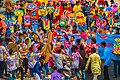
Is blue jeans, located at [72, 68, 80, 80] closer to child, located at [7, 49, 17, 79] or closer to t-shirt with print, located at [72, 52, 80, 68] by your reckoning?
t-shirt with print, located at [72, 52, 80, 68]

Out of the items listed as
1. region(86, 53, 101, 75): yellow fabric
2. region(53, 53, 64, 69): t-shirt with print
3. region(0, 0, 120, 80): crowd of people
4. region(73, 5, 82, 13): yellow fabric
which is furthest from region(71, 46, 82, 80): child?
region(73, 5, 82, 13): yellow fabric

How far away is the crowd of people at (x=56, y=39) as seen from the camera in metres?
18.4

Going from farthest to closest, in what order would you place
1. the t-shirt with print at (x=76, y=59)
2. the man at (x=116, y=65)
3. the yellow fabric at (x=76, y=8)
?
the yellow fabric at (x=76, y=8), the man at (x=116, y=65), the t-shirt with print at (x=76, y=59)

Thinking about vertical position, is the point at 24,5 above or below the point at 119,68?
above

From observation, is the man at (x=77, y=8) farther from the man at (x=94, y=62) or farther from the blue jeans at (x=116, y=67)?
the man at (x=94, y=62)

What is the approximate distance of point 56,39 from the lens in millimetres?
22250

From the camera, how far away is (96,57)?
17234 millimetres

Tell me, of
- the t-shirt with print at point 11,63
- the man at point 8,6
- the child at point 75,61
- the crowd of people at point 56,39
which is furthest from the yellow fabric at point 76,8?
the t-shirt with print at point 11,63

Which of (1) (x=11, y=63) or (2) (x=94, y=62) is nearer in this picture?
(2) (x=94, y=62)

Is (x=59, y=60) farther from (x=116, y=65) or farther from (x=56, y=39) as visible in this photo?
(x=56, y=39)

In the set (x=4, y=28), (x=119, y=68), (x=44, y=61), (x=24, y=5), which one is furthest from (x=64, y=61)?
(x=24, y=5)

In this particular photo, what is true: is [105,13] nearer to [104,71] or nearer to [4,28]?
[4,28]

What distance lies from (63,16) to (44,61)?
30.7 ft

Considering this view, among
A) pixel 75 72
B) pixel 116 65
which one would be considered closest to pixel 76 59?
pixel 75 72
